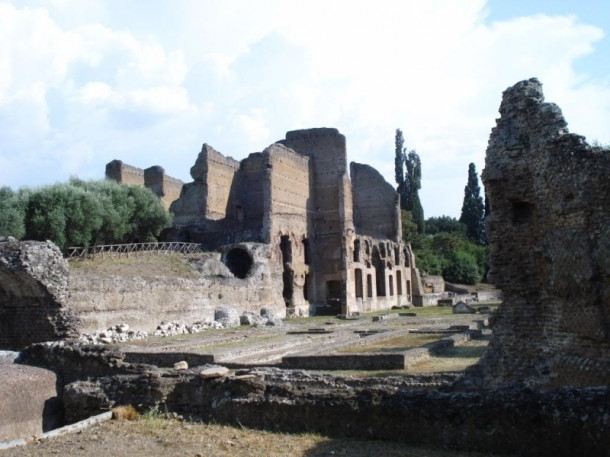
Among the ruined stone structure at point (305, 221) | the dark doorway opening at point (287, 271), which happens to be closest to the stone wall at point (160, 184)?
the ruined stone structure at point (305, 221)

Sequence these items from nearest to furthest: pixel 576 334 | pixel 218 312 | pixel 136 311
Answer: pixel 576 334
pixel 136 311
pixel 218 312

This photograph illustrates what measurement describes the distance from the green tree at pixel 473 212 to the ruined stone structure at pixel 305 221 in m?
24.3

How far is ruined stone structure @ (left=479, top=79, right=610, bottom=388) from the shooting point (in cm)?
744

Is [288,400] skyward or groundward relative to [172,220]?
groundward

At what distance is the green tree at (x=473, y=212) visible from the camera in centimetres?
7075

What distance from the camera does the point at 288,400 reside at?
7.16m

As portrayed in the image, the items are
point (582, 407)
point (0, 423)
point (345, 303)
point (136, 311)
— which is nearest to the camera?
point (582, 407)

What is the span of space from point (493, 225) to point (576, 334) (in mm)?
2012

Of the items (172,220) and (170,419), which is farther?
(172,220)

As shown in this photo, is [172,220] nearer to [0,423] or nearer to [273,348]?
[273,348]

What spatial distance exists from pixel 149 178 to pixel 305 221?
13.8 meters

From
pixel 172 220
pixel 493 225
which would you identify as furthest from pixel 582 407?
pixel 172 220

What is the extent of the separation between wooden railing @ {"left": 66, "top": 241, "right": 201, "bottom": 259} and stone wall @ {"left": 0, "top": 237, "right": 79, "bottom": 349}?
941 cm

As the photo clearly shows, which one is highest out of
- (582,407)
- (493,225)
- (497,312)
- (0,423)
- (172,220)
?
(172,220)
